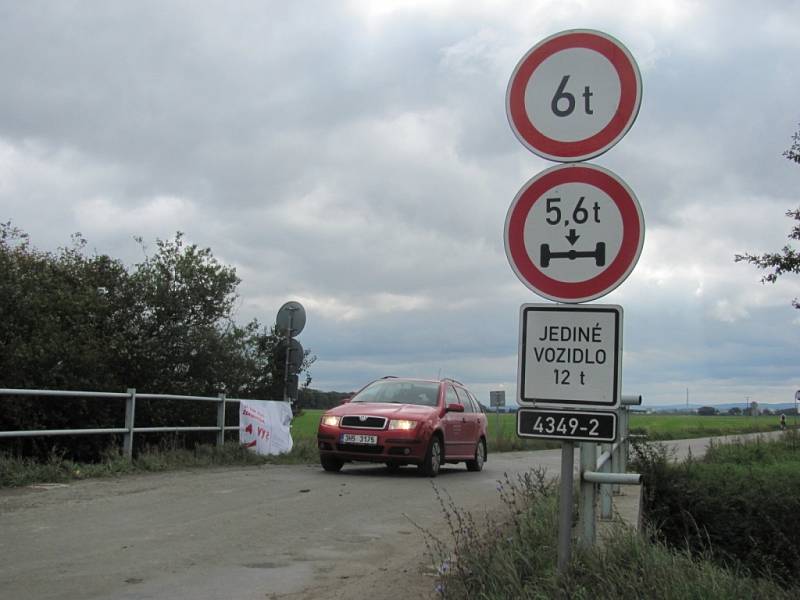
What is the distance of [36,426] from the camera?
15.0 metres

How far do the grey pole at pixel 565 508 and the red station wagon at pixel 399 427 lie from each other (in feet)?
29.6

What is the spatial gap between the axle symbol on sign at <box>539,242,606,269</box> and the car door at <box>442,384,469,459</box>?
995 cm

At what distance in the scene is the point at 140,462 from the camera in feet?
42.2

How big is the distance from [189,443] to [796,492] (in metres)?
11.9

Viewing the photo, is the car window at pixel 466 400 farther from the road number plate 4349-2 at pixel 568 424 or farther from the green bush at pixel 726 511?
the road number plate 4349-2 at pixel 568 424

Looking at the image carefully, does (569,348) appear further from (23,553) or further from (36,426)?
(36,426)

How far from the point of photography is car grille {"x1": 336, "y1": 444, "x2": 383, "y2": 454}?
13180 mm

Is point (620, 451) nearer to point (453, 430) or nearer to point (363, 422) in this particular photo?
point (363, 422)

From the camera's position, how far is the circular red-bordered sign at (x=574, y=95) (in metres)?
4.30

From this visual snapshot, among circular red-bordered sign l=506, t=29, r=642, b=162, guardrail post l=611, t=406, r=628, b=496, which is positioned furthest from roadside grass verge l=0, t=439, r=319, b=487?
circular red-bordered sign l=506, t=29, r=642, b=162

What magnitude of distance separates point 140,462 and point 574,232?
10.1 metres

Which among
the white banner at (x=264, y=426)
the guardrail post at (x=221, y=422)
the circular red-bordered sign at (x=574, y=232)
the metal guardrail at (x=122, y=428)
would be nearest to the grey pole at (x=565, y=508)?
the circular red-bordered sign at (x=574, y=232)

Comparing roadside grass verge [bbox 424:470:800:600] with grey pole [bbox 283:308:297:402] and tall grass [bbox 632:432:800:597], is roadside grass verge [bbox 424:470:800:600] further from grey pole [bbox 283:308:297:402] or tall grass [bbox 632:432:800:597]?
grey pole [bbox 283:308:297:402]

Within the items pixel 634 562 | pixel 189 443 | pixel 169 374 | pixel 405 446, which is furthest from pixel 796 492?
pixel 169 374
